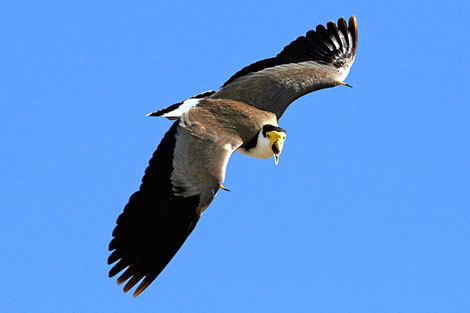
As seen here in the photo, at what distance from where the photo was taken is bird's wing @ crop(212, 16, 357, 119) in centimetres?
1283

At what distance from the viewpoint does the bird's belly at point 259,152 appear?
12.0 m

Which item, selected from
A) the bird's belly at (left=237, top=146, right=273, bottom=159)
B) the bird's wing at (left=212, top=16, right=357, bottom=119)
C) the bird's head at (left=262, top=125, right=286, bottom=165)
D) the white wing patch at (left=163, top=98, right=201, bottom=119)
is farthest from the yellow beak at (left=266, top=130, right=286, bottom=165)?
the white wing patch at (left=163, top=98, right=201, bottom=119)

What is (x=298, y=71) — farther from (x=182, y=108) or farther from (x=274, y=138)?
(x=182, y=108)

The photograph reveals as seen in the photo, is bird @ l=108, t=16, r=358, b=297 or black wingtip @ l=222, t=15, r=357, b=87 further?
black wingtip @ l=222, t=15, r=357, b=87

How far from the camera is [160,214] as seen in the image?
35.8 ft

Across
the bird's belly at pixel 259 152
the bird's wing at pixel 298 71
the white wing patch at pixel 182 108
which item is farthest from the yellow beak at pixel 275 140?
the white wing patch at pixel 182 108

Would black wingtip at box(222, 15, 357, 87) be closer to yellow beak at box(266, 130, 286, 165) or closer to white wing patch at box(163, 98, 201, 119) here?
white wing patch at box(163, 98, 201, 119)

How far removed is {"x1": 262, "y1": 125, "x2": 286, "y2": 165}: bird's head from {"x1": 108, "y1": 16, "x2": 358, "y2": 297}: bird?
0.01m

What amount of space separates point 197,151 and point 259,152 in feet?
3.88

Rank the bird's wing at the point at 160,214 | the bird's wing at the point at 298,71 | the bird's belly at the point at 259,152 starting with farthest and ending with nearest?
1. the bird's wing at the point at 298,71
2. the bird's belly at the point at 259,152
3. the bird's wing at the point at 160,214

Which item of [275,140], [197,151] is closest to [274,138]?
[275,140]

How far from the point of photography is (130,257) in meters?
10.9

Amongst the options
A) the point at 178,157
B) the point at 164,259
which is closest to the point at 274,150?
the point at 178,157

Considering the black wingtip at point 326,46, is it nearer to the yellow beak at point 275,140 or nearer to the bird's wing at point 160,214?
the yellow beak at point 275,140
